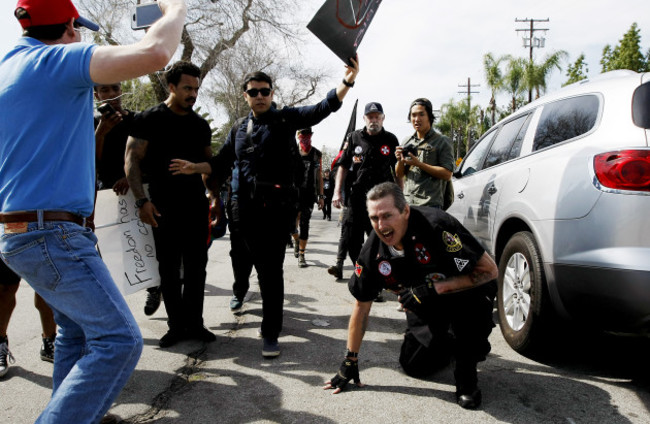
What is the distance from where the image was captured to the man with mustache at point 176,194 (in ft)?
10.7

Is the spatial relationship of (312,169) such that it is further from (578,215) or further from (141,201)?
(578,215)

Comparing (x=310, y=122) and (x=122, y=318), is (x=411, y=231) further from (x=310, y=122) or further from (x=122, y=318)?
(x=122, y=318)

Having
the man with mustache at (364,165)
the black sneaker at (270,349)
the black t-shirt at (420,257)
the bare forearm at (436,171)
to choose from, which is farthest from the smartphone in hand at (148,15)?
the man with mustache at (364,165)

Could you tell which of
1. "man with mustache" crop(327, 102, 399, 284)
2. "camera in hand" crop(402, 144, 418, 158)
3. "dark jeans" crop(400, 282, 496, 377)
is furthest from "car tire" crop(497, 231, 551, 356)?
"man with mustache" crop(327, 102, 399, 284)

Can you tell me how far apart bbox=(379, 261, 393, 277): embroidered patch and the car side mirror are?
4.80ft

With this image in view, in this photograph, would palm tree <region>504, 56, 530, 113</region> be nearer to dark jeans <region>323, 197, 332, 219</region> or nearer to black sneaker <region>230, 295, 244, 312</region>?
dark jeans <region>323, 197, 332, 219</region>

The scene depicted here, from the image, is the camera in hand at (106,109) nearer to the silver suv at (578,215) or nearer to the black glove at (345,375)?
the black glove at (345,375)

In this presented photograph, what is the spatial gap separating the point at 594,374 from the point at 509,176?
1.41 m

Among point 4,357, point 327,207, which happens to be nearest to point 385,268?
point 4,357

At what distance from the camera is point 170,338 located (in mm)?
3359

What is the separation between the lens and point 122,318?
1636 mm

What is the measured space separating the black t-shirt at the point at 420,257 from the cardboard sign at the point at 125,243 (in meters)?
1.77

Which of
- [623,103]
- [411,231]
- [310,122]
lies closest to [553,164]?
[623,103]

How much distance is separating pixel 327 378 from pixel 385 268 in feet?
2.59
